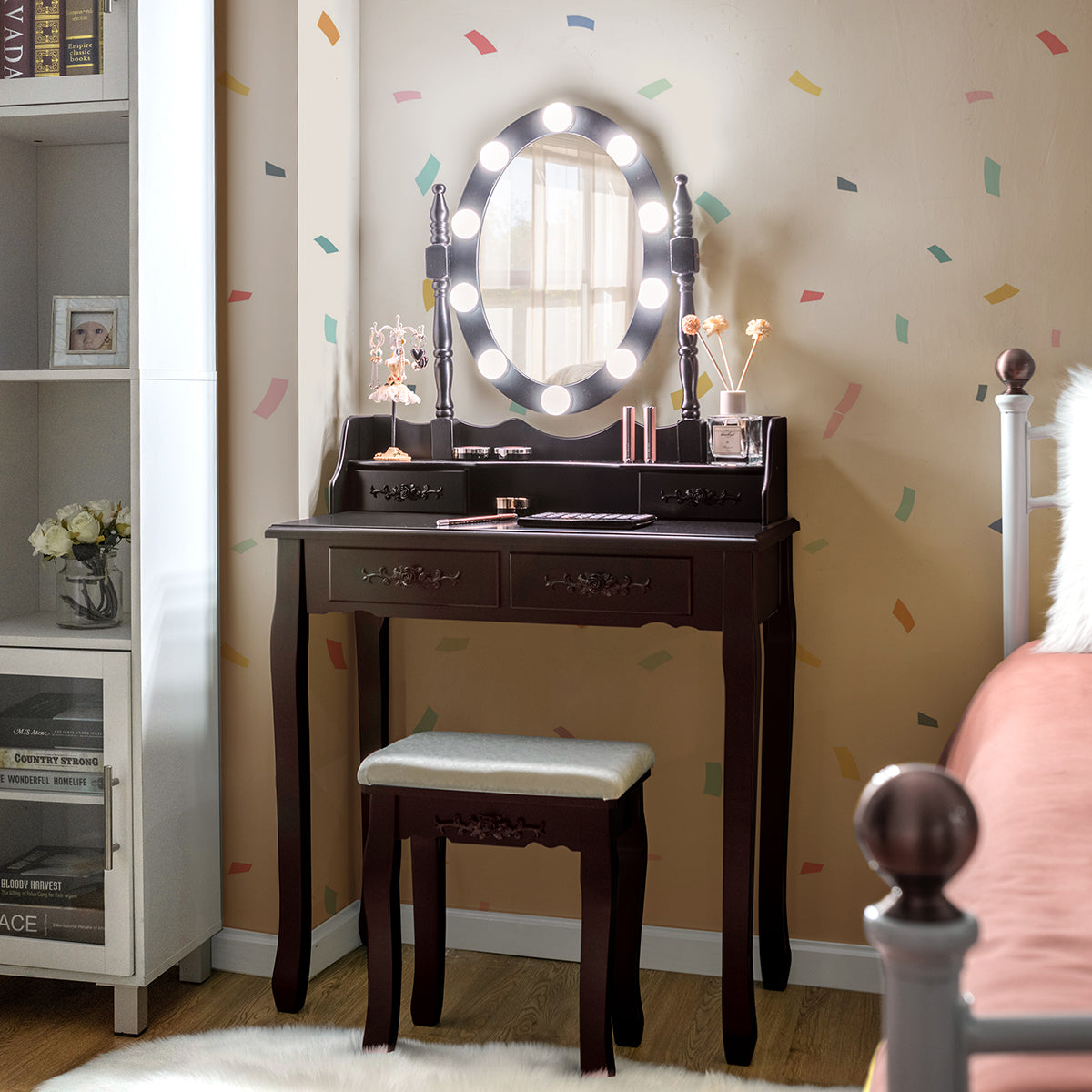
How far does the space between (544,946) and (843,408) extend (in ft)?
4.34

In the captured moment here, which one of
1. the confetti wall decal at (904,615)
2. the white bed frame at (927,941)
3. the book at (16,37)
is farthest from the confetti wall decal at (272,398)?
the white bed frame at (927,941)

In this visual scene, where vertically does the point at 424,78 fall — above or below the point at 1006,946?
above

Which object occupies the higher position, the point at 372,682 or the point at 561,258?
the point at 561,258

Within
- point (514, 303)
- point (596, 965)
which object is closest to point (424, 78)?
point (514, 303)

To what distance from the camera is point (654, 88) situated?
2.46 metres

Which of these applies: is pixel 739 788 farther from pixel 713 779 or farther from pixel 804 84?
pixel 804 84

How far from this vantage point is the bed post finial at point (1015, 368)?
2.17 meters

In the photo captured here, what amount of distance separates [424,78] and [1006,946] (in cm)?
224

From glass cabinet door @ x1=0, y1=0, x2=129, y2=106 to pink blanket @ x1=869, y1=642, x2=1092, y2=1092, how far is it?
6.06 ft

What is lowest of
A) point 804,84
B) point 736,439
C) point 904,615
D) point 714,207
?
point 904,615

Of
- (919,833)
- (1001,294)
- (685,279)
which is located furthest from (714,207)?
(919,833)

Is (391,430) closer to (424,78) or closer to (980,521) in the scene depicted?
(424,78)

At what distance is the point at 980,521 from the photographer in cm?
232

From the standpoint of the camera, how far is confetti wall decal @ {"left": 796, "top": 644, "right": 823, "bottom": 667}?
2.43 meters
